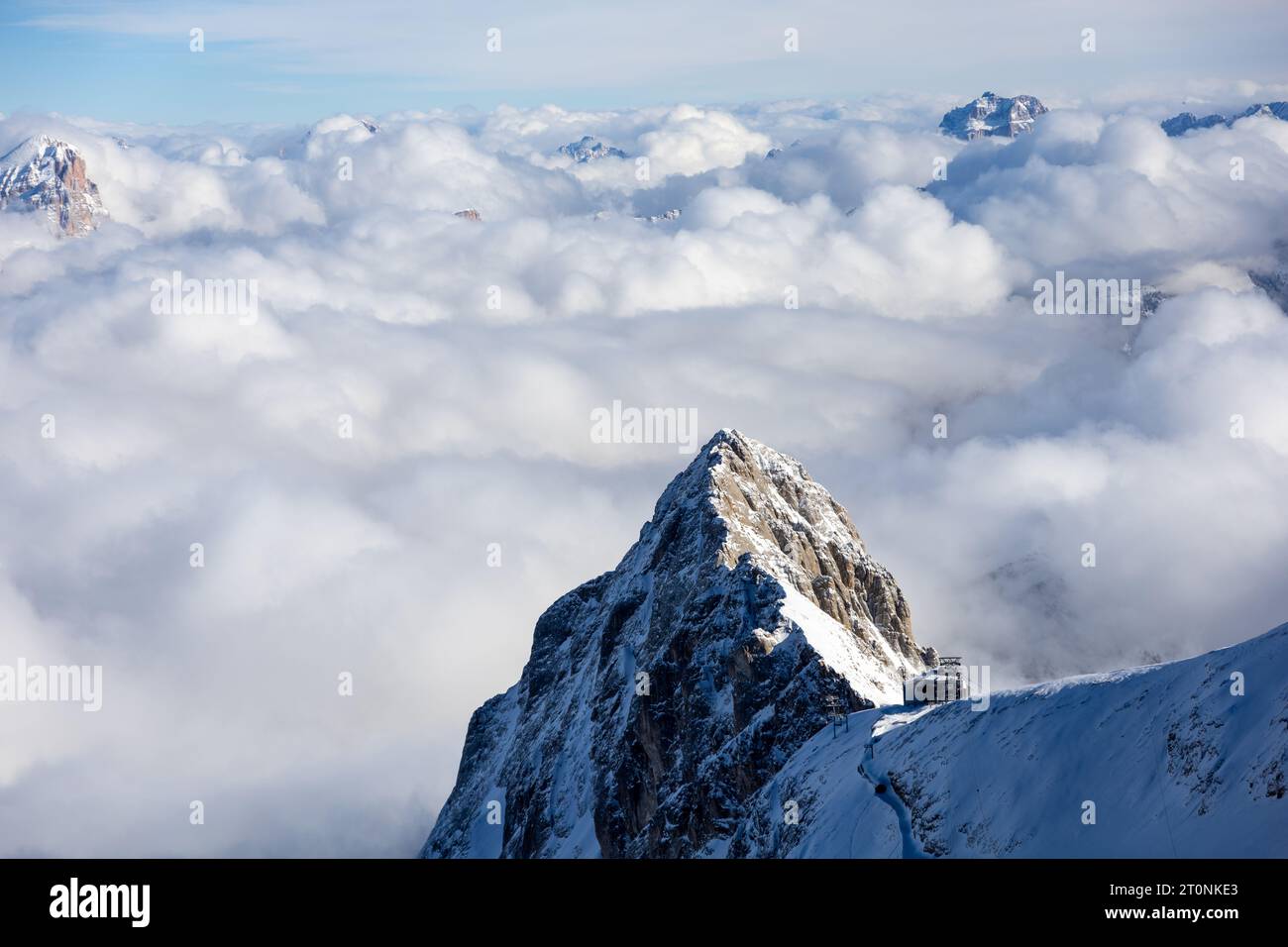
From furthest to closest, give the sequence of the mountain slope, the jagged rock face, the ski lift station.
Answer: the jagged rock face
the ski lift station
the mountain slope

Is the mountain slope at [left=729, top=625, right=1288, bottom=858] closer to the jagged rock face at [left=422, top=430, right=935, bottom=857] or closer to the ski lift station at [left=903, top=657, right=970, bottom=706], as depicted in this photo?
the ski lift station at [left=903, top=657, right=970, bottom=706]

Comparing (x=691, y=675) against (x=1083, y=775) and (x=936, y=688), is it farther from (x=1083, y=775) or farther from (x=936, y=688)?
(x=1083, y=775)

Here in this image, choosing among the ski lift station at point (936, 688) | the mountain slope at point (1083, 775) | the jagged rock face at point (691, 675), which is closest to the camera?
the mountain slope at point (1083, 775)

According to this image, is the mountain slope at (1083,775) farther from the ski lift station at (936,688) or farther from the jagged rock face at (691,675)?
the jagged rock face at (691,675)

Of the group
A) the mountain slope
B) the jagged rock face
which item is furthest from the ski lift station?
the mountain slope

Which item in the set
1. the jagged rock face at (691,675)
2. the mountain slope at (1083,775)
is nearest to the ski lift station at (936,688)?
the jagged rock face at (691,675)

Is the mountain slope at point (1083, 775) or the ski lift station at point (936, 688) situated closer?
the mountain slope at point (1083, 775)

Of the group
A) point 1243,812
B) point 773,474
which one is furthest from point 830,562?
point 1243,812
